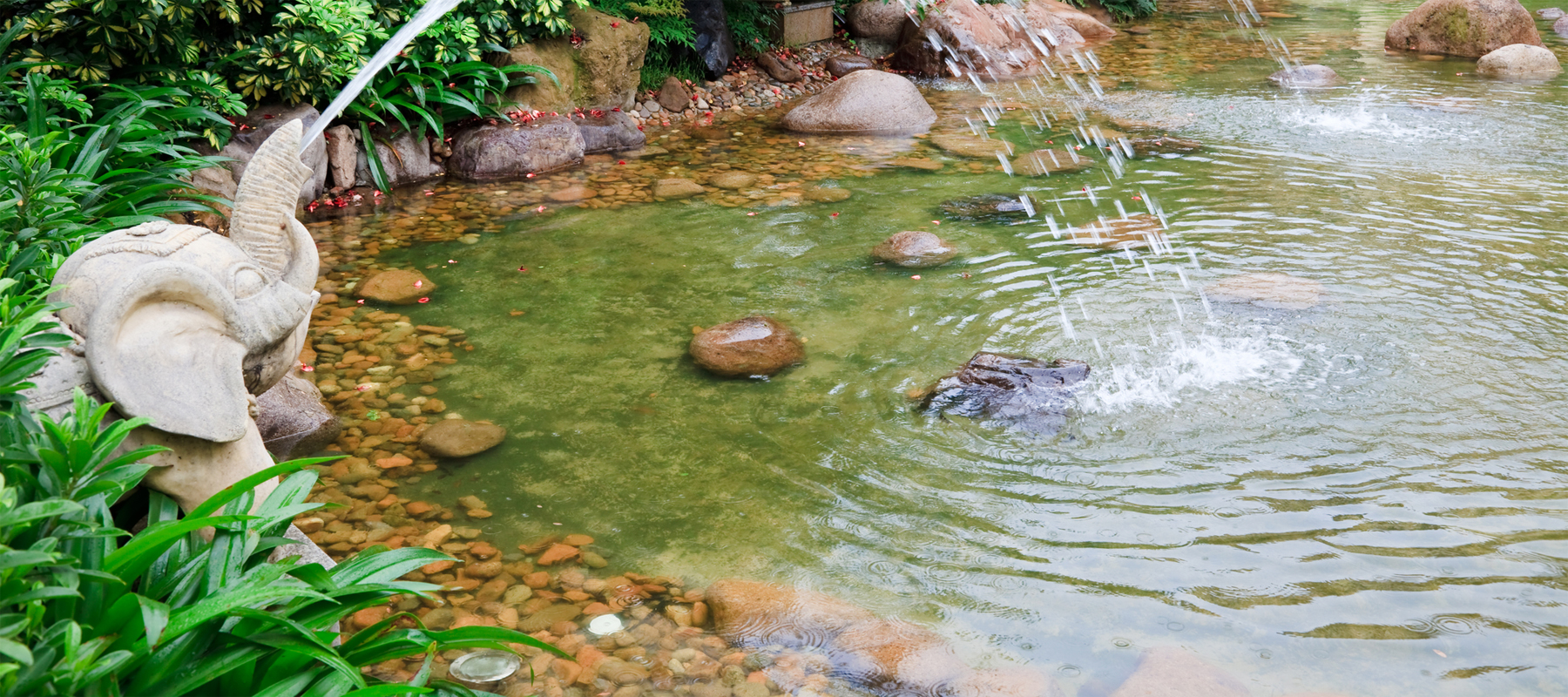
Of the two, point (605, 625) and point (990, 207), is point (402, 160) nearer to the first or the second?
point (990, 207)

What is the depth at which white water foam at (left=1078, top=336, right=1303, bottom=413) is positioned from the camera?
446cm

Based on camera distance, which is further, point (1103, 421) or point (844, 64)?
point (844, 64)

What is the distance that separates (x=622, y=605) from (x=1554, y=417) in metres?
3.89

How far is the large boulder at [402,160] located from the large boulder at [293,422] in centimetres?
371

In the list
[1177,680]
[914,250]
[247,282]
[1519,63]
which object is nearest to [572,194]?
[914,250]

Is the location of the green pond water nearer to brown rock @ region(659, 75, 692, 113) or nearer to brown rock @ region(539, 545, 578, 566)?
brown rock @ region(539, 545, 578, 566)

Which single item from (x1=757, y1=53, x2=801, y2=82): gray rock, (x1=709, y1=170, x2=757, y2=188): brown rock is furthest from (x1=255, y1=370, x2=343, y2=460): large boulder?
(x1=757, y1=53, x2=801, y2=82): gray rock

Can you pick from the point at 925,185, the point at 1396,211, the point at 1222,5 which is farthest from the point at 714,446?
the point at 1222,5

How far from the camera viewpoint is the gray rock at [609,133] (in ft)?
28.4

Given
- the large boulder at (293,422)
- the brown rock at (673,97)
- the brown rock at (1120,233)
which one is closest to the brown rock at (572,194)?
the brown rock at (673,97)

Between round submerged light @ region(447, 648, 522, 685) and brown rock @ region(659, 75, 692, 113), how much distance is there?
7.64 m

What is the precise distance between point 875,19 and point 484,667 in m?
11.4

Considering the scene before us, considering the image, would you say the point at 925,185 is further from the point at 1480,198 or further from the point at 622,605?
the point at 622,605

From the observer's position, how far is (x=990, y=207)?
23.4ft
